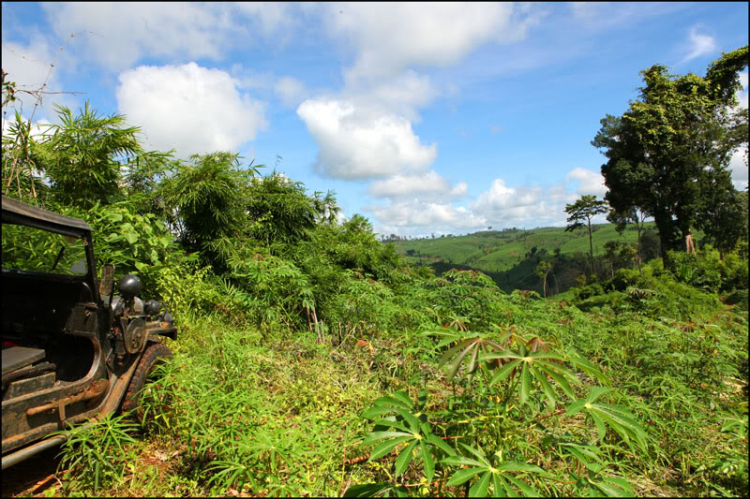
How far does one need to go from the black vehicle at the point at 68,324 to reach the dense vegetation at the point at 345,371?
0.56ft

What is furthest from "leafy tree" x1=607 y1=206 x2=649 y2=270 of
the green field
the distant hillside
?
the green field

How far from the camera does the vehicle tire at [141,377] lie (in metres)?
2.93

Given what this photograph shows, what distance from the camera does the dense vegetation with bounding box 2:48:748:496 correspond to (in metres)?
2.15

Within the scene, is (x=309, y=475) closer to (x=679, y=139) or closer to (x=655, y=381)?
(x=655, y=381)

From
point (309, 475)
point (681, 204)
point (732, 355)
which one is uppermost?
point (681, 204)

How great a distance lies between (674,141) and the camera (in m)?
16.5

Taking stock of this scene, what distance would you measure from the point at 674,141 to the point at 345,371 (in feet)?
61.7

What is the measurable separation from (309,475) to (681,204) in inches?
808

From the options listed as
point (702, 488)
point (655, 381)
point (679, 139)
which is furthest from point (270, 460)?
point (679, 139)

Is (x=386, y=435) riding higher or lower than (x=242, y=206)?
lower

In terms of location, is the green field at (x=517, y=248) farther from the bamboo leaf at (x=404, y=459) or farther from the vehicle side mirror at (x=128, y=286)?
the bamboo leaf at (x=404, y=459)

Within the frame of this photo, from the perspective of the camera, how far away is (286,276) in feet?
16.7

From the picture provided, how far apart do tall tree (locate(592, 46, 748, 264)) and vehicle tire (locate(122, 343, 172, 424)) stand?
18464 millimetres

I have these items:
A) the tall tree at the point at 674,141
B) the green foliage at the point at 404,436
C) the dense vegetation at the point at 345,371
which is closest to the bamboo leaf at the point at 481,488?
the dense vegetation at the point at 345,371
